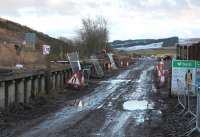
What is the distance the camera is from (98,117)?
18000 millimetres

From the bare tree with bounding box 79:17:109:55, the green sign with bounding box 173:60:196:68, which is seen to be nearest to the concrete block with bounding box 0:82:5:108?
the green sign with bounding box 173:60:196:68

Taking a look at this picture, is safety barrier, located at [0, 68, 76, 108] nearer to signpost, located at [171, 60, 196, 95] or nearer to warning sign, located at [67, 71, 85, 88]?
warning sign, located at [67, 71, 85, 88]

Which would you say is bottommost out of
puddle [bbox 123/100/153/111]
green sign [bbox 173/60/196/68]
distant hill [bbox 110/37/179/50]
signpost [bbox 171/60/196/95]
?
puddle [bbox 123/100/153/111]

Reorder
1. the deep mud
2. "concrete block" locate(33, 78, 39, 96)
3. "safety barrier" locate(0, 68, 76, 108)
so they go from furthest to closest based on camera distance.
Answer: "concrete block" locate(33, 78, 39, 96)
"safety barrier" locate(0, 68, 76, 108)
the deep mud

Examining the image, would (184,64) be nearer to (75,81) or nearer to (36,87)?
(36,87)

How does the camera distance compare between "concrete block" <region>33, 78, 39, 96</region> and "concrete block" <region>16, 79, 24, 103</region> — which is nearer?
"concrete block" <region>16, 79, 24, 103</region>

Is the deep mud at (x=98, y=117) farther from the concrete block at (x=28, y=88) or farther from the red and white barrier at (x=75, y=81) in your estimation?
the red and white barrier at (x=75, y=81)

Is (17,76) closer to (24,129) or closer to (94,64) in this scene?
(24,129)

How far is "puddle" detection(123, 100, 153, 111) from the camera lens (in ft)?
68.3

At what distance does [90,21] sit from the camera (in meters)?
96.7

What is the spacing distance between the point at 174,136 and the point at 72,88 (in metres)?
17.1

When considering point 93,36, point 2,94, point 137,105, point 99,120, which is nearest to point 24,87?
point 2,94

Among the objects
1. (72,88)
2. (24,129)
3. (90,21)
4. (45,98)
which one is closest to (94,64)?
(72,88)

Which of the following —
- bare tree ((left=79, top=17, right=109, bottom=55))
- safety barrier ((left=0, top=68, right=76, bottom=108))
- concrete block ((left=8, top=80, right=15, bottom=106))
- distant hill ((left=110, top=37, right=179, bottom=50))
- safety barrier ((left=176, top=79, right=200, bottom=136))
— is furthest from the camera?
distant hill ((left=110, top=37, right=179, bottom=50))
